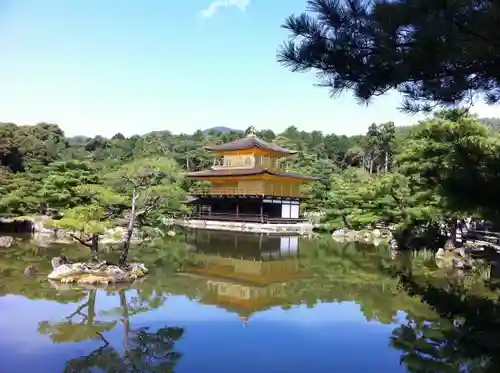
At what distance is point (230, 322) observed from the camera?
6.63m

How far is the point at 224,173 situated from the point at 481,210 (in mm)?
22113

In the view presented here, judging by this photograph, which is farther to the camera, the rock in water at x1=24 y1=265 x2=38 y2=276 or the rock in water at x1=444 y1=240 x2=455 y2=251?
the rock in water at x1=444 y1=240 x2=455 y2=251


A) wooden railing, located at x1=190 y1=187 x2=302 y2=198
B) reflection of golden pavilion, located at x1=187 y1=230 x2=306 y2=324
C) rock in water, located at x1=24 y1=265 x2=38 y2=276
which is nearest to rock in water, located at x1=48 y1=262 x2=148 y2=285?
rock in water, located at x1=24 y1=265 x2=38 y2=276

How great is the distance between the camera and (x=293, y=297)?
830cm

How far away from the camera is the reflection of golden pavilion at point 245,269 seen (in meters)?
8.09

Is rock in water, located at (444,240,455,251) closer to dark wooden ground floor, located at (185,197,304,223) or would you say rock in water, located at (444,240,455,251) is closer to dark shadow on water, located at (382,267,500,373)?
dark shadow on water, located at (382,267,500,373)

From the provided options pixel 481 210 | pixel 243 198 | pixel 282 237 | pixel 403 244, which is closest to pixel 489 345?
pixel 481 210

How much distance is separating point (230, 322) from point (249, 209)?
1710 centimetres

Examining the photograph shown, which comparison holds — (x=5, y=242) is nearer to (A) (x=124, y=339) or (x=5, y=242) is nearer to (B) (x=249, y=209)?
(A) (x=124, y=339)

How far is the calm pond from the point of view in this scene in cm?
485

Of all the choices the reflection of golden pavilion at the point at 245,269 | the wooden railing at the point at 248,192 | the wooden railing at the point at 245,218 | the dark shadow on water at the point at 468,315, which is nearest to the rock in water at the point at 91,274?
the reflection of golden pavilion at the point at 245,269

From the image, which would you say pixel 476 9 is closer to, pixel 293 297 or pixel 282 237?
pixel 293 297

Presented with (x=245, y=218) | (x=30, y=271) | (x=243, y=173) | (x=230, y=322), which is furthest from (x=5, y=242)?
(x=243, y=173)

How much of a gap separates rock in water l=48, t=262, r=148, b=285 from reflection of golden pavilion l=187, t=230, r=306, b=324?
1.64m
